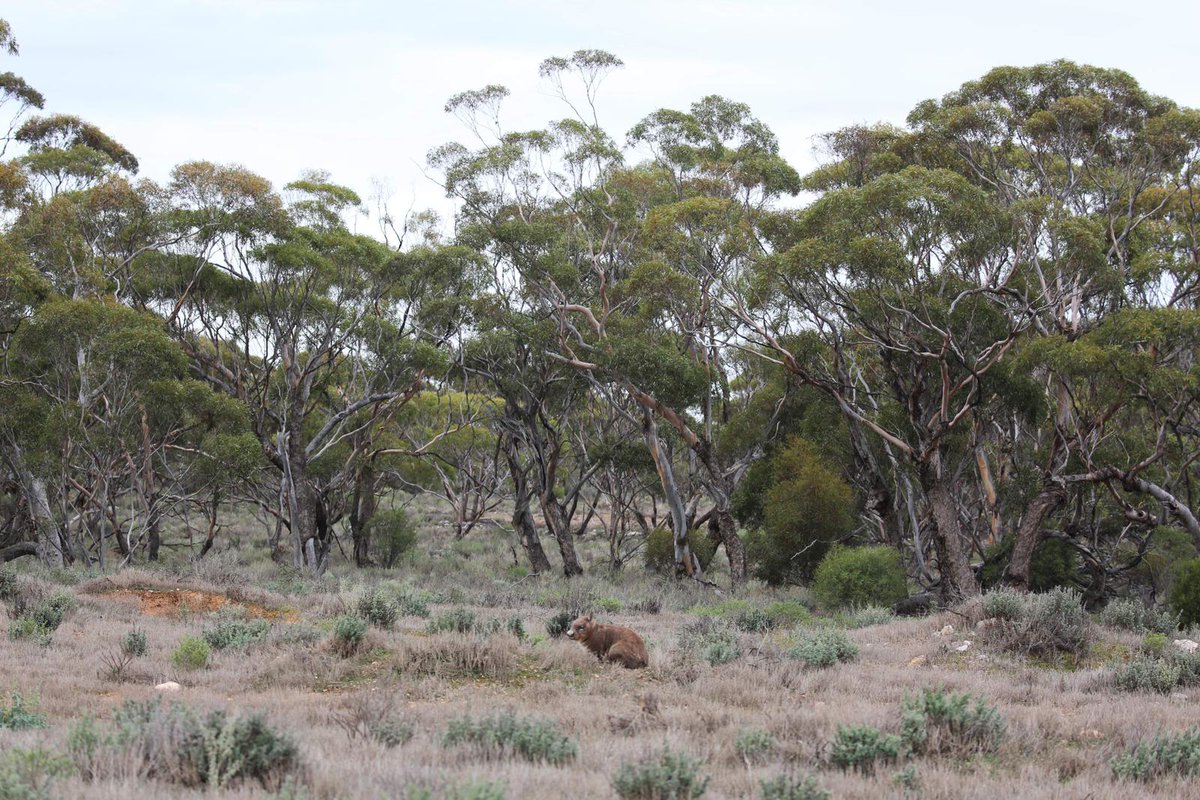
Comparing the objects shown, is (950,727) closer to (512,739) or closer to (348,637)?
(512,739)

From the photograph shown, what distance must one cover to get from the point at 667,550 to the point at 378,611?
1611cm

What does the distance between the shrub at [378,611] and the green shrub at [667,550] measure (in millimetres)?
15425

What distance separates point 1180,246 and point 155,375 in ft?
75.1

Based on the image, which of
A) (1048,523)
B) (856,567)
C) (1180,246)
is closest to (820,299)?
(856,567)

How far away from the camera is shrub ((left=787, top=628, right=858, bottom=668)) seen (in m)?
10.8

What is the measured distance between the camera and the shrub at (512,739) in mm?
6246

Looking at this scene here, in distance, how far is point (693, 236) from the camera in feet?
72.6

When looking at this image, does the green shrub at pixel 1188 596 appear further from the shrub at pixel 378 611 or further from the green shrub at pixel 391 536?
the green shrub at pixel 391 536

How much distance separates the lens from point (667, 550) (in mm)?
27859

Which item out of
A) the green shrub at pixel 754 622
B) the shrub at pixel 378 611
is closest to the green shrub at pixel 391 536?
the green shrub at pixel 754 622

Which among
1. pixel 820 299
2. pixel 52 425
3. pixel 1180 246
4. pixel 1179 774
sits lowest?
pixel 1179 774

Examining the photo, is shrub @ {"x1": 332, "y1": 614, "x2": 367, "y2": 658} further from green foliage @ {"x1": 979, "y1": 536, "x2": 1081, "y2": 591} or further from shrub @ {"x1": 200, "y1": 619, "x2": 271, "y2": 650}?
green foliage @ {"x1": 979, "y1": 536, "x2": 1081, "y2": 591}

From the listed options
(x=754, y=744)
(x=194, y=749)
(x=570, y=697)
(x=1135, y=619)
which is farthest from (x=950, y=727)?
(x=1135, y=619)

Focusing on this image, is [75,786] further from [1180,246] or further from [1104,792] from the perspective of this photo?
[1180,246]
